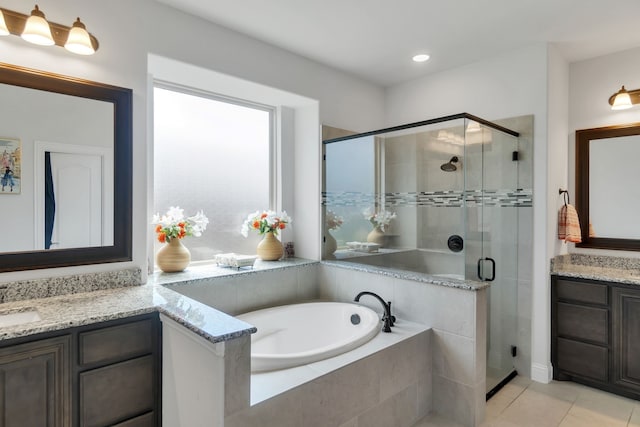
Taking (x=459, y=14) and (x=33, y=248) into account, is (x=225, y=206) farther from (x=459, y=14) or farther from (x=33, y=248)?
(x=459, y=14)

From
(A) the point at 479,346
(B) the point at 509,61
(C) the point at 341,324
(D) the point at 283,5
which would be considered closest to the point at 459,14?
(B) the point at 509,61

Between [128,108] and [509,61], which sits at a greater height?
[509,61]

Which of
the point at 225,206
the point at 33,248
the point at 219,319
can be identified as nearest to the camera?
the point at 219,319

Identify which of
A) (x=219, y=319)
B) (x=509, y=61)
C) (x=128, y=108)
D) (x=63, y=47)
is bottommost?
(x=219, y=319)

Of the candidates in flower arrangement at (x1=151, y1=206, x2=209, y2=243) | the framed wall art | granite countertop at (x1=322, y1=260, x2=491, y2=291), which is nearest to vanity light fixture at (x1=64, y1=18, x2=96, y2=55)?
the framed wall art

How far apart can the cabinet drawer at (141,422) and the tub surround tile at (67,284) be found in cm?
75

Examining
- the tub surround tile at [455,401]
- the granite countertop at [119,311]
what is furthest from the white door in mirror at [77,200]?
the tub surround tile at [455,401]

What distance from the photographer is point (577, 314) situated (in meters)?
2.76

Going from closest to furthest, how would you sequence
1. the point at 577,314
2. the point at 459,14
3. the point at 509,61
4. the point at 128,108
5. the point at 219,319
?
the point at 219,319 → the point at 128,108 → the point at 459,14 → the point at 577,314 → the point at 509,61

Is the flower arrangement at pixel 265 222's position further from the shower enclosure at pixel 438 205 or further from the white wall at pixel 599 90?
the white wall at pixel 599 90

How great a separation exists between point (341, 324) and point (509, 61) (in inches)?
102

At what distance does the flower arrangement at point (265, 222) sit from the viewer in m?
3.21

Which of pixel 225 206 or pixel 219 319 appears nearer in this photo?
pixel 219 319

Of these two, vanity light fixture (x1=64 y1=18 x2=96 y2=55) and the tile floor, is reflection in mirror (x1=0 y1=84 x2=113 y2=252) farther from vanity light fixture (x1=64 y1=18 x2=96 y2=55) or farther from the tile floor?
the tile floor
